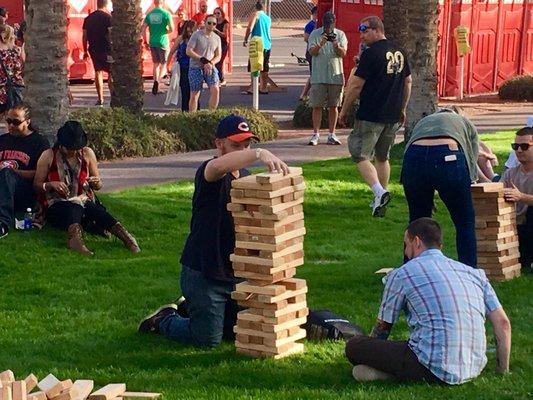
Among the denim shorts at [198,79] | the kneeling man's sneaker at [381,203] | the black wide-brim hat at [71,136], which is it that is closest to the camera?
the black wide-brim hat at [71,136]

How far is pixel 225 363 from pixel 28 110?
14.5 ft

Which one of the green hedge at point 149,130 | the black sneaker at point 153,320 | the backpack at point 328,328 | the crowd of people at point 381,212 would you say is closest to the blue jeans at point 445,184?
the crowd of people at point 381,212

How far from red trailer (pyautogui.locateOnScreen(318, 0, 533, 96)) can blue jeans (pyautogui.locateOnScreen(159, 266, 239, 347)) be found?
16083 millimetres

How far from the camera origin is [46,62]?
11.7m

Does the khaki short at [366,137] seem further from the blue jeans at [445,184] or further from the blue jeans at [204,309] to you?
the blue jeans at [204,309]

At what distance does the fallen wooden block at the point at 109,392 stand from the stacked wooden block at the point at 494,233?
156 inches

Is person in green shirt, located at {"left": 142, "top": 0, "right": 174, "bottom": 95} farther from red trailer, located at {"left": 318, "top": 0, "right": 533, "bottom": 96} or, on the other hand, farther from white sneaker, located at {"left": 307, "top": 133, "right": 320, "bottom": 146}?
white sneaker, located at {"left": 307, "top": 133, "right": 320, "bottom": 146}

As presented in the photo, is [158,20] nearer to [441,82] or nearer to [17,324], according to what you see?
[441,82]

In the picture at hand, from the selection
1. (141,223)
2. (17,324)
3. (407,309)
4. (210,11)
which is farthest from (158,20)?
(407,309)

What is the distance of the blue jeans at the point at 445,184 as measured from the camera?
8.50m

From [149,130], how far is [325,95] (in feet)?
8.21

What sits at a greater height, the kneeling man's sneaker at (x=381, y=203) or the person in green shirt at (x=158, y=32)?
the person in green shirt at (x=158, y=32)

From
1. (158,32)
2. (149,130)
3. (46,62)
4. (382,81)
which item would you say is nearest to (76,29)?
(158,32)

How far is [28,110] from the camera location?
1084 cm
